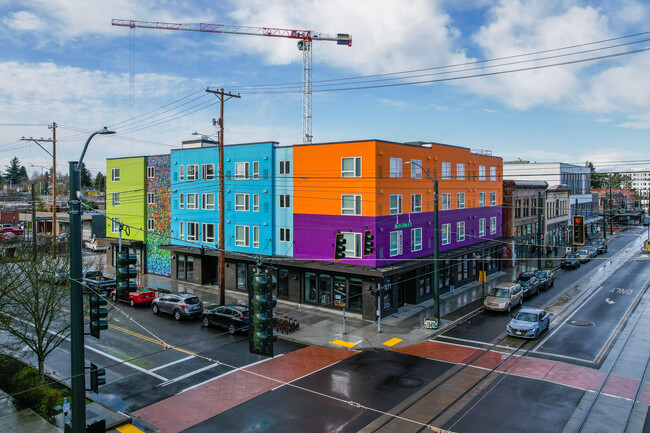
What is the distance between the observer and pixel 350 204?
31125 mm

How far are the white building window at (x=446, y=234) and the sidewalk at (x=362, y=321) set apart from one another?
4.41m

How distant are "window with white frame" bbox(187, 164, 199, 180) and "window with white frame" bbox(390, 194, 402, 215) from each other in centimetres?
1845

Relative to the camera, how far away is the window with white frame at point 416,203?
34375 millimetres

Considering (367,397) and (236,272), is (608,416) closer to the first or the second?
(367,397)

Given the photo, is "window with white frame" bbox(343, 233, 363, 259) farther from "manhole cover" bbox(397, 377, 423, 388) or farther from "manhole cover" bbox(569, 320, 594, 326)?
"manhole cover" bbox(569, 320, 594, 326)

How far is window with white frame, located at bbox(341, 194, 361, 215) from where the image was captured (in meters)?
30.8

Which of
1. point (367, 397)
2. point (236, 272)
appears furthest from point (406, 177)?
point (367, 397)

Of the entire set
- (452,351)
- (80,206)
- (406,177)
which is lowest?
(452,351)

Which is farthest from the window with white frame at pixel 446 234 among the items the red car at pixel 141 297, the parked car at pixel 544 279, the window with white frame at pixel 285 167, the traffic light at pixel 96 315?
the traffic light at pixel 96 315

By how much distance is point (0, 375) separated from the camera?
19797 millimetres

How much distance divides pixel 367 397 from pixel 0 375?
1610cm

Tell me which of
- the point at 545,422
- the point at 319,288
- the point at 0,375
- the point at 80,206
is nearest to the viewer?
the point at 80,206

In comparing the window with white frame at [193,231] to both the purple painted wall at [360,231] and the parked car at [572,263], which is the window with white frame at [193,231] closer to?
the purple painted wall at [360,231]

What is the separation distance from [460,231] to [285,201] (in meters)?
17.2
